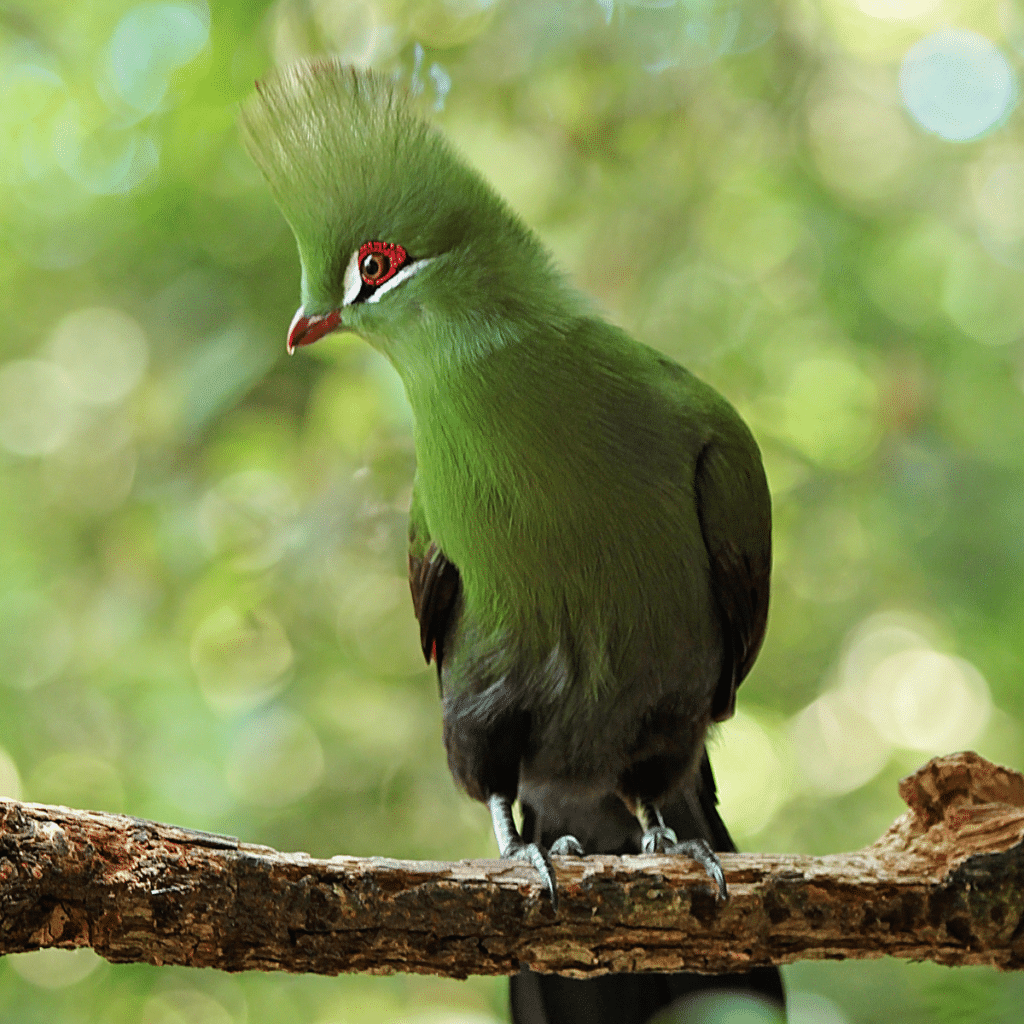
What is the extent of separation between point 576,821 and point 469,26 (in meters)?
2.47

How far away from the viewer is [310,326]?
2.10 m

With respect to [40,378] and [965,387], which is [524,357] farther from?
[40,378]

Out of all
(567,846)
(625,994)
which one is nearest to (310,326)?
(567,846)

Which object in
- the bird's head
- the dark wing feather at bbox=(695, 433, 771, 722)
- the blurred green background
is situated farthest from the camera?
the blurred green background

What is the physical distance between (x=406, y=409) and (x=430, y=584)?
0.90 meters

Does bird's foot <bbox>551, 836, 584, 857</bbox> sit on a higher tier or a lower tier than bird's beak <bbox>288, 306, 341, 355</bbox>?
lower

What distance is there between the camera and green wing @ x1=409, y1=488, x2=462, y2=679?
229cm

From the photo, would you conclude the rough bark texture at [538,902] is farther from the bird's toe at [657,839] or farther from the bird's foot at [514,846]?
the bird's toe at [657,839]

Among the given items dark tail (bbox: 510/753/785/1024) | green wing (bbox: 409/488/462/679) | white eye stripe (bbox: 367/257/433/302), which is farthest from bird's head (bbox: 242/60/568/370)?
dark tail (bbox: 510/753/785/1024)

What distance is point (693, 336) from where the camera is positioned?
3764 millimetres

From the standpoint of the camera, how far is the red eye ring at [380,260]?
6.63 ft

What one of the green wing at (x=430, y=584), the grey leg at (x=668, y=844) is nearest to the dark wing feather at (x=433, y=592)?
the green wing at (x=430, y=584)

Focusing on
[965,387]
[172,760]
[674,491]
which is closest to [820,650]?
[965,387]

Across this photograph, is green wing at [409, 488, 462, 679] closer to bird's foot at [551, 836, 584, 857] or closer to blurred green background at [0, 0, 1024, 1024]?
bird's foot at [551, 836, 584, 857]
